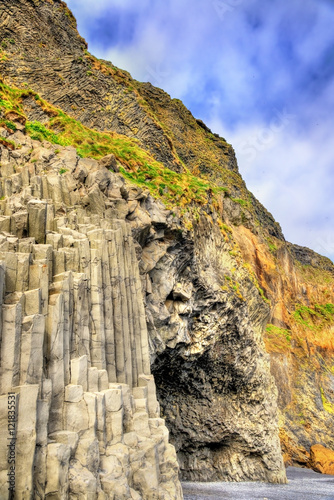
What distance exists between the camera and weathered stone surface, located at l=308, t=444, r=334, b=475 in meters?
42.2

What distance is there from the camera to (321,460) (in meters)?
42.8

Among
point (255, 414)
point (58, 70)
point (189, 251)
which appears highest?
point (58, 70)

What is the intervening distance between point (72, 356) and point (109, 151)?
17.6 m

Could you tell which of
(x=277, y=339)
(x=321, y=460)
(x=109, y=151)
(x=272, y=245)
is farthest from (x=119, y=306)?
(x=272, y=245)

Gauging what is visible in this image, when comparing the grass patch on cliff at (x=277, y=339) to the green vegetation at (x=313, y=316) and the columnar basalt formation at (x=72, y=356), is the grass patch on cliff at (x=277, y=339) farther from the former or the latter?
the columnar basalt formation at (x=72, y=356)

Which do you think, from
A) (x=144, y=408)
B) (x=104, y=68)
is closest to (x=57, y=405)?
(x=144, y=408)

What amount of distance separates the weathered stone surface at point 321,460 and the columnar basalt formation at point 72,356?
119ft

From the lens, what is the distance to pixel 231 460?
1119 inches

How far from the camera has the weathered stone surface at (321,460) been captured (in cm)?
→ 4219

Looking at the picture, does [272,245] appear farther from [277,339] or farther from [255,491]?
[255,491]

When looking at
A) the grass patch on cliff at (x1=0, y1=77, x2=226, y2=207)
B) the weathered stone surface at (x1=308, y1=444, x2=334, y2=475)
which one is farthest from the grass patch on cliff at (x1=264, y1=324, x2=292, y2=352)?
the grass patch on cliff at (x1=0, y1=77, x2=226, y2=207)

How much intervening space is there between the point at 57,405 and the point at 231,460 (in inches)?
891

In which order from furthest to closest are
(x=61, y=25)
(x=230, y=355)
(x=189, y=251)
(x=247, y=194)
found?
(x=247, y=194) → (x=61, y=25) → (x=230, y=355) → (x=189, y=251)

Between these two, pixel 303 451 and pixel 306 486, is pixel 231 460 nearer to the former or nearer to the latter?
pixel 306 486
